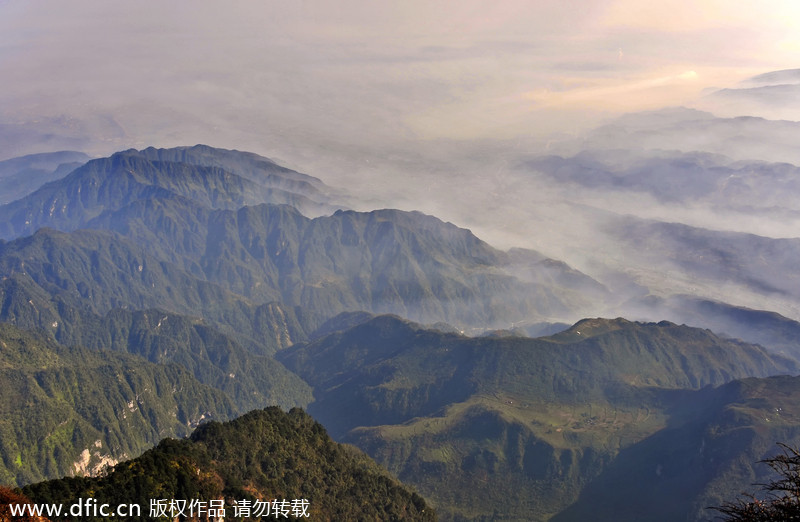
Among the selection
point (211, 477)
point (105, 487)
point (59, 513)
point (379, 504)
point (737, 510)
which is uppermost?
point (737, 510)

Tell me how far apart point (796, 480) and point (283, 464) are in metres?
150

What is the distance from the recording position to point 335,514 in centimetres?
17212

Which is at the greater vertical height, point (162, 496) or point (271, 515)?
point (162, 496)

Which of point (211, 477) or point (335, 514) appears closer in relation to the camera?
point (211, 477)

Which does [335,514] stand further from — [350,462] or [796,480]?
[796,480]

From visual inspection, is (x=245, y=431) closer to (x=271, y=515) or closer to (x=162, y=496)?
(x=271, y=515)

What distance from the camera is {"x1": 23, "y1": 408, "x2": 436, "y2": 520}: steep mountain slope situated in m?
117

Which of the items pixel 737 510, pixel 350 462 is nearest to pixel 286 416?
pixel 350 462

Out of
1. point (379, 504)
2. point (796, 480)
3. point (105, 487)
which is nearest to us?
point (796, 480)

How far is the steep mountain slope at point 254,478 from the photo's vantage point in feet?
385

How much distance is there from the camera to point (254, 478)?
156375 millimetres

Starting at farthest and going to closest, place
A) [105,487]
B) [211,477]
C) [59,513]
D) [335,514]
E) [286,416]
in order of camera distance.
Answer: [286,416] → [335,514] → [211,477] → [105,487] → [59,513]

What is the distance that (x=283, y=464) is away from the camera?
173375 mm

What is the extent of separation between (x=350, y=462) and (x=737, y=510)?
169587 mm
